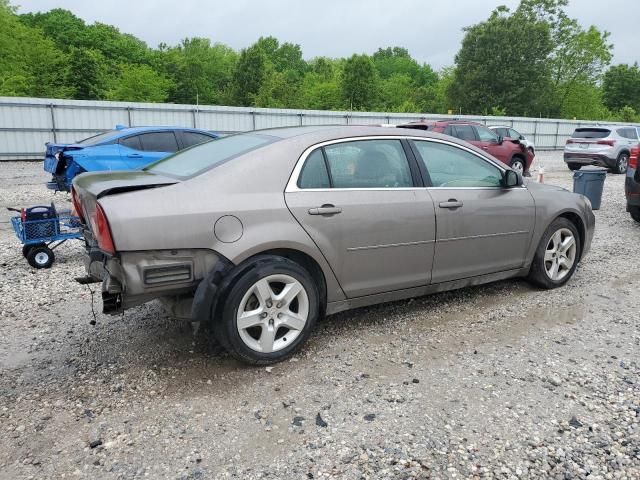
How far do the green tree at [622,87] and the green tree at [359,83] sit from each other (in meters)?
33.2

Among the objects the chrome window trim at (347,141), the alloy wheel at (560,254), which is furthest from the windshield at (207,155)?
the alloy wheel at (560,254)

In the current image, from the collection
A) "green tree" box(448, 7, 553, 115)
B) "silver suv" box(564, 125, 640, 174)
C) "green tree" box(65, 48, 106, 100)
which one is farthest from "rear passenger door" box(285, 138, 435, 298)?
"green tree" box(448, 7, 553, 115)

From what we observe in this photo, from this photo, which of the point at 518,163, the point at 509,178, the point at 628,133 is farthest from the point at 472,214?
the point at 628,133

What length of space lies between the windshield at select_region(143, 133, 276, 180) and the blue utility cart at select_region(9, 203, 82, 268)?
240 cm

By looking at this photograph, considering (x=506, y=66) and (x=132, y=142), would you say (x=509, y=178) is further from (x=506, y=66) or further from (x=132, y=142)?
(x=506, y=66)

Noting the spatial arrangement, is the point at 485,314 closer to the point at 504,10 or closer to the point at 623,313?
the point at 623,313

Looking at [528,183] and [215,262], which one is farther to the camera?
[528,183]

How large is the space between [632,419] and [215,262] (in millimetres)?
2571

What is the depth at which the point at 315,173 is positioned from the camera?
145 inches

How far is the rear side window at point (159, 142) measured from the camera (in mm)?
9844

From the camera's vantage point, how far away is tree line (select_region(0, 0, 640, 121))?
38250 millimetres

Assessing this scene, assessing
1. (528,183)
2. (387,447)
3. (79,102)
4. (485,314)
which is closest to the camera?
(387,447)

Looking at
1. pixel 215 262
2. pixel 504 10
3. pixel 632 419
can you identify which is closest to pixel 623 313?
pixel 632 419

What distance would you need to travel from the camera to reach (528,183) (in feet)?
16.4
